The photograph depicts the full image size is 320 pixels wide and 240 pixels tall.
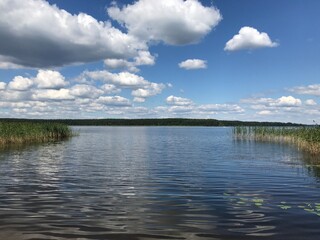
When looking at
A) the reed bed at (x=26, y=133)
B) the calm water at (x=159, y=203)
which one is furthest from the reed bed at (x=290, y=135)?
the reed bed at (x=26, y=133)

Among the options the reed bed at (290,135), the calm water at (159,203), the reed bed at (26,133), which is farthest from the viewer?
the reed bed at (26,133)

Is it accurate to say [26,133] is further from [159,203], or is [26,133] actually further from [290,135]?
[159,203]

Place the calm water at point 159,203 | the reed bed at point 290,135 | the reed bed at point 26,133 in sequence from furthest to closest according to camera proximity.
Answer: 1. the reed bed at point 26,133
2. the reed bed at point 290,135
3. the calm water at point 159,203

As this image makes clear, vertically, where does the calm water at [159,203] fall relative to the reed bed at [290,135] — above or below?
below

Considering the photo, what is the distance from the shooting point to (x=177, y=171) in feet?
76.1

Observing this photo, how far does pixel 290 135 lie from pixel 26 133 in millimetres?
37344

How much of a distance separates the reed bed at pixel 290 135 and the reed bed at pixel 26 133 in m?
32.1

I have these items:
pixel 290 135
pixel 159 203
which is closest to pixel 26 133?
pixel 290 135

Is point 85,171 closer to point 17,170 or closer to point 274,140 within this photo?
point 17,170

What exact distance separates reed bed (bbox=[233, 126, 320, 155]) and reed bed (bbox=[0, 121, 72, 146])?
105 feet

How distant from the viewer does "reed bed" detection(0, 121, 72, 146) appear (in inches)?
1738

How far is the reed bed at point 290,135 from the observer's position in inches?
1366

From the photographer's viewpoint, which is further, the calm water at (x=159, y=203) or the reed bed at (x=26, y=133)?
the reed bed at (x=26, y=133)

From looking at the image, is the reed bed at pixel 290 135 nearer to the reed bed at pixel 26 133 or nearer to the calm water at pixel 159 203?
the calm water at pixel 159 203
